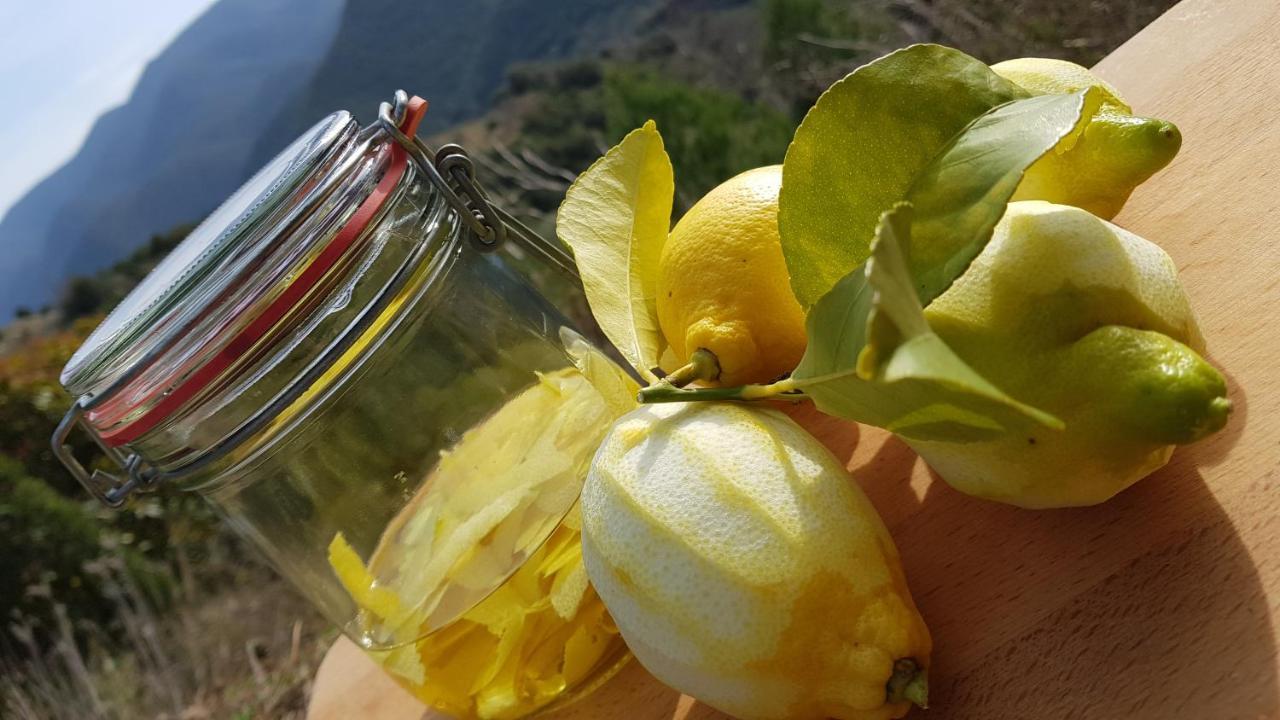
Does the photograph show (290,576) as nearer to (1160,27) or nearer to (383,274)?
(383,274)

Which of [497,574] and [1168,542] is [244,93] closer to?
[497,574]

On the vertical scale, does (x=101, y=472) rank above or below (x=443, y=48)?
above

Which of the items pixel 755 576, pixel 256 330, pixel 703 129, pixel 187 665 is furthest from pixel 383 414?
pixel 703 129

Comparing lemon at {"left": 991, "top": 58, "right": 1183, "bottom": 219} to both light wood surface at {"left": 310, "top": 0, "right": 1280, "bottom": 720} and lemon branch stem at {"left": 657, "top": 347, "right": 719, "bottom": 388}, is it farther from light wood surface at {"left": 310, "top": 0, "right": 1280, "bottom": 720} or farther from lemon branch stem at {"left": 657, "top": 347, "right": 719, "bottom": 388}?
lemon branch stem at {"left": 657, "top": 347, "right": 719, "bottom": 388}

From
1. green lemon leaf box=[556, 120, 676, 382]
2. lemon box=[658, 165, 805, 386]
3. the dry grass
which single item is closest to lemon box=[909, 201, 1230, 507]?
lemon box=[658, 165, 805, 386]

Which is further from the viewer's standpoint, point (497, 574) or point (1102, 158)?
point (497, 574)

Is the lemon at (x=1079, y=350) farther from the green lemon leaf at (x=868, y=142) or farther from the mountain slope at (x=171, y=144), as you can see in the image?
the mountain slope at (x=171, y=144)
